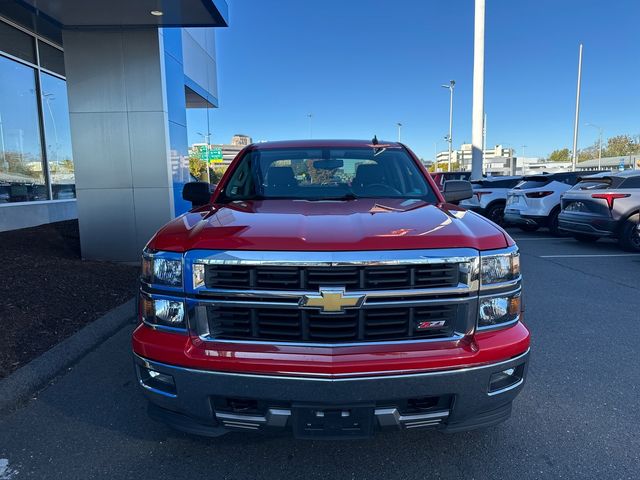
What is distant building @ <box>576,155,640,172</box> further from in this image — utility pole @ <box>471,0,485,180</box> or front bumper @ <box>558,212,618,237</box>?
front bumper @ <box>558,212,618,237</box>

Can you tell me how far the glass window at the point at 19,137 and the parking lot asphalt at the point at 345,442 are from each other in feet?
29.2

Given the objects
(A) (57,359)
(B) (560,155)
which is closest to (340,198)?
(A) (57,359)

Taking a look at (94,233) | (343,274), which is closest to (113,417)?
(343,274)

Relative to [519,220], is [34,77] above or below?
above

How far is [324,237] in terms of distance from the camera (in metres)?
2.20

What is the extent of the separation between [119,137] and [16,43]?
5.54m

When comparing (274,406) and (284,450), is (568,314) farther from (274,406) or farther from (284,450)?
(274,406)

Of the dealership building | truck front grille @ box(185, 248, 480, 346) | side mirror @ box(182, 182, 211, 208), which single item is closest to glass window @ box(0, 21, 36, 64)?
the dealership building

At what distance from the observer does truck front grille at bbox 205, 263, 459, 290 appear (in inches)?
83.7

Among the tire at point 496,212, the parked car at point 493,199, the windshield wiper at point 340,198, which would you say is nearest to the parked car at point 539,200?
the parked car at point 493,199

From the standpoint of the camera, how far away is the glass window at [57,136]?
40.0 ft

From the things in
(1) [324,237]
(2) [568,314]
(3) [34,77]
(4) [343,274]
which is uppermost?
(3) [34,77]

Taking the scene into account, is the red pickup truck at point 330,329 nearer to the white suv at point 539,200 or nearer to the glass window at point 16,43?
the white suv at point 539,200

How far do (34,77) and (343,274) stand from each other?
1280cm
